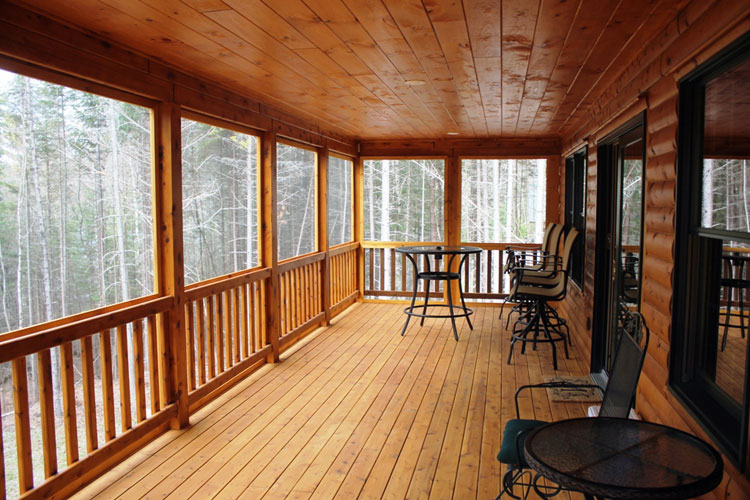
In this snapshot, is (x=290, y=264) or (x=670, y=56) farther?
(x=290, y=264)

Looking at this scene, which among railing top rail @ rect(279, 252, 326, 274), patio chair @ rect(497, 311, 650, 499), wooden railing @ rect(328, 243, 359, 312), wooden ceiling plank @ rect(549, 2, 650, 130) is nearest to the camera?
patio chair @ rect(497, 311, 650, 499)

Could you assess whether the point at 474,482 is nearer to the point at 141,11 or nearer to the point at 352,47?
the point at 352,47

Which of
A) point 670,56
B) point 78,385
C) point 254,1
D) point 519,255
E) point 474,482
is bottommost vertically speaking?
point 474,482

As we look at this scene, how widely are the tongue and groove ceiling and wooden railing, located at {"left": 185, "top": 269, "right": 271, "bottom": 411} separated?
1.48 meters

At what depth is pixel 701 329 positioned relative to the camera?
2.26 m

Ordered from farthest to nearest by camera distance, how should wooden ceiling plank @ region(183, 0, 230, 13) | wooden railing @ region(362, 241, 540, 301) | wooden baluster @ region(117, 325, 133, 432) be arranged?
wooden railing @ region(362, 241, 540, 301) → wooden baluster @ region(117, 325, 133, 432) → wooden ceiling plank @ region(183, 0, 230, 13)

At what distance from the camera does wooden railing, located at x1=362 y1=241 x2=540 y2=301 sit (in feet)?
25.5

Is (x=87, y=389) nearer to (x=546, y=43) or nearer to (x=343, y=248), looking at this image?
(x=546, y=43)

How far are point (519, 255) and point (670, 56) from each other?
4221 millimetres

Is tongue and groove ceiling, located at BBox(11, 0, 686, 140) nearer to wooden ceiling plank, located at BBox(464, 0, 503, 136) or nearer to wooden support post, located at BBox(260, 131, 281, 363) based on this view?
wooden ceiling plank, located at BBox(464, 0, 503, 136)

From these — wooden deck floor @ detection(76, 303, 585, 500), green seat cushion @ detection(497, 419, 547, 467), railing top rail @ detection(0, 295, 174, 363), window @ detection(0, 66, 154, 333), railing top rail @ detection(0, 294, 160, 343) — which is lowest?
wooden deck floor @ detection(76, 303, 585, 500)

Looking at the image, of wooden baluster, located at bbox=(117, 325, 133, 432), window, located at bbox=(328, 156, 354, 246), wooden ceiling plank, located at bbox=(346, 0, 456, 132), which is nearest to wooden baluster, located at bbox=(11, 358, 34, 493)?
wooden baluster, located at bbox=(117, 325, 133, 432)

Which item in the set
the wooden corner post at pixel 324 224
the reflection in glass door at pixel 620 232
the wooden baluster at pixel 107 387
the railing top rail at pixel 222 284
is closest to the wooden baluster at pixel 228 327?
the railing top rail at pixel 222 284

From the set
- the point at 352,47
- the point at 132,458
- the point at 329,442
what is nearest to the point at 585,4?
the point at 352,47
